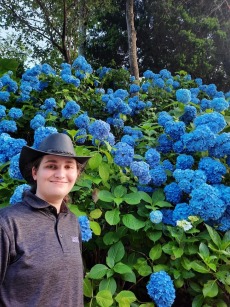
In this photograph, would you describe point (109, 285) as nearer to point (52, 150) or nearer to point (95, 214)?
point (95, 214)

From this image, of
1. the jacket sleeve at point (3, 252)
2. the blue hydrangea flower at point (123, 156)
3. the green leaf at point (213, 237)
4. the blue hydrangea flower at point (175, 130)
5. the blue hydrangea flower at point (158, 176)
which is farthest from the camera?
the blue hydrangea flower at point (175, 130)

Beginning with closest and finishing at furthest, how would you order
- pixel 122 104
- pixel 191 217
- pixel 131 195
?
pixel 191 217, pixel 131 195, pixel 122 104

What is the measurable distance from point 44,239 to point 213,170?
1235 millimetres

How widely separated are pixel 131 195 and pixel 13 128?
5.06 ft

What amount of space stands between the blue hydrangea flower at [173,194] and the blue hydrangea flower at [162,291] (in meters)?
0.52

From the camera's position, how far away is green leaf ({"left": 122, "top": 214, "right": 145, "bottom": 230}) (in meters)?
1.93

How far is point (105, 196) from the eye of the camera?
6.59 ft

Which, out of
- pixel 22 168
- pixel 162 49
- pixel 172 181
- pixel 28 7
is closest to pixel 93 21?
pixel 28 7

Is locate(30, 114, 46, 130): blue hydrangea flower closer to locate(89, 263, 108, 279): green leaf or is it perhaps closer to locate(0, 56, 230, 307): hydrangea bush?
locate(0, 56, 230, 307): hydrangea bush

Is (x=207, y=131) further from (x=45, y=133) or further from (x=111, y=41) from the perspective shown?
(x=111, y=41)

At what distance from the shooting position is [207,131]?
2221 mm

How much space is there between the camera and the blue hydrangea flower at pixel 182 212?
199cm

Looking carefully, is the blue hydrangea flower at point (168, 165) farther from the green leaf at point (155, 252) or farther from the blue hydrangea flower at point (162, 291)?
the blue hydrangea flower at point (162, 291)

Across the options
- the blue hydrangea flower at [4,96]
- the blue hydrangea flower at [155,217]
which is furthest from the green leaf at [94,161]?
the blue hydrangea flower at [4,96]
